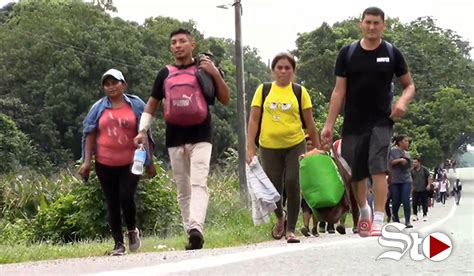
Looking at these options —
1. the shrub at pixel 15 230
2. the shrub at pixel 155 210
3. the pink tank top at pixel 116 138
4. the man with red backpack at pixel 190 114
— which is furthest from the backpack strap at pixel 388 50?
the shrub at pixel 15 230

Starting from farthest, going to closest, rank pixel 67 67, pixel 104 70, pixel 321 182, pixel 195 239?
pixel 104 70 → pixel 67 67 → pixel 321 182 → pixel 195 239

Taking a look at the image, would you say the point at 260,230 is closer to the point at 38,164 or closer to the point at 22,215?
the point at 22,215

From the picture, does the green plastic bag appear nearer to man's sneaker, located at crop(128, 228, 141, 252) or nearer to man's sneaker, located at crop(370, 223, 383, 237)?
man's sneaker, located at crop(370, 223, 383, 237)

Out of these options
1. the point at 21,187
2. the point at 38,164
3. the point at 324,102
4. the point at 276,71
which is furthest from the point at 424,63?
the point at 276,71

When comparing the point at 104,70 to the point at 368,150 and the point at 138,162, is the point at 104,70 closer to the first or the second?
the point at 138,162

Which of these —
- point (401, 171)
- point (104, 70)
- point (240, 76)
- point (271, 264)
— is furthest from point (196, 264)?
point (104, 70)

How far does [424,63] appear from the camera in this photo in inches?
2248

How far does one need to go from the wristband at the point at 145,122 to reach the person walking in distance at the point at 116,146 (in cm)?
12

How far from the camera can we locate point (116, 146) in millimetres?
6574

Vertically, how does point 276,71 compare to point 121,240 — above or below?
above

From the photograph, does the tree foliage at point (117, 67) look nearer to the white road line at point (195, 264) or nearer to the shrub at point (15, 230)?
the shrub at point (15, 230)

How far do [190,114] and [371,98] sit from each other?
4.55 feet

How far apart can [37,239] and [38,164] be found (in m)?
33.6

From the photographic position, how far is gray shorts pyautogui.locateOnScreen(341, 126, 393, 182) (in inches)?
225
